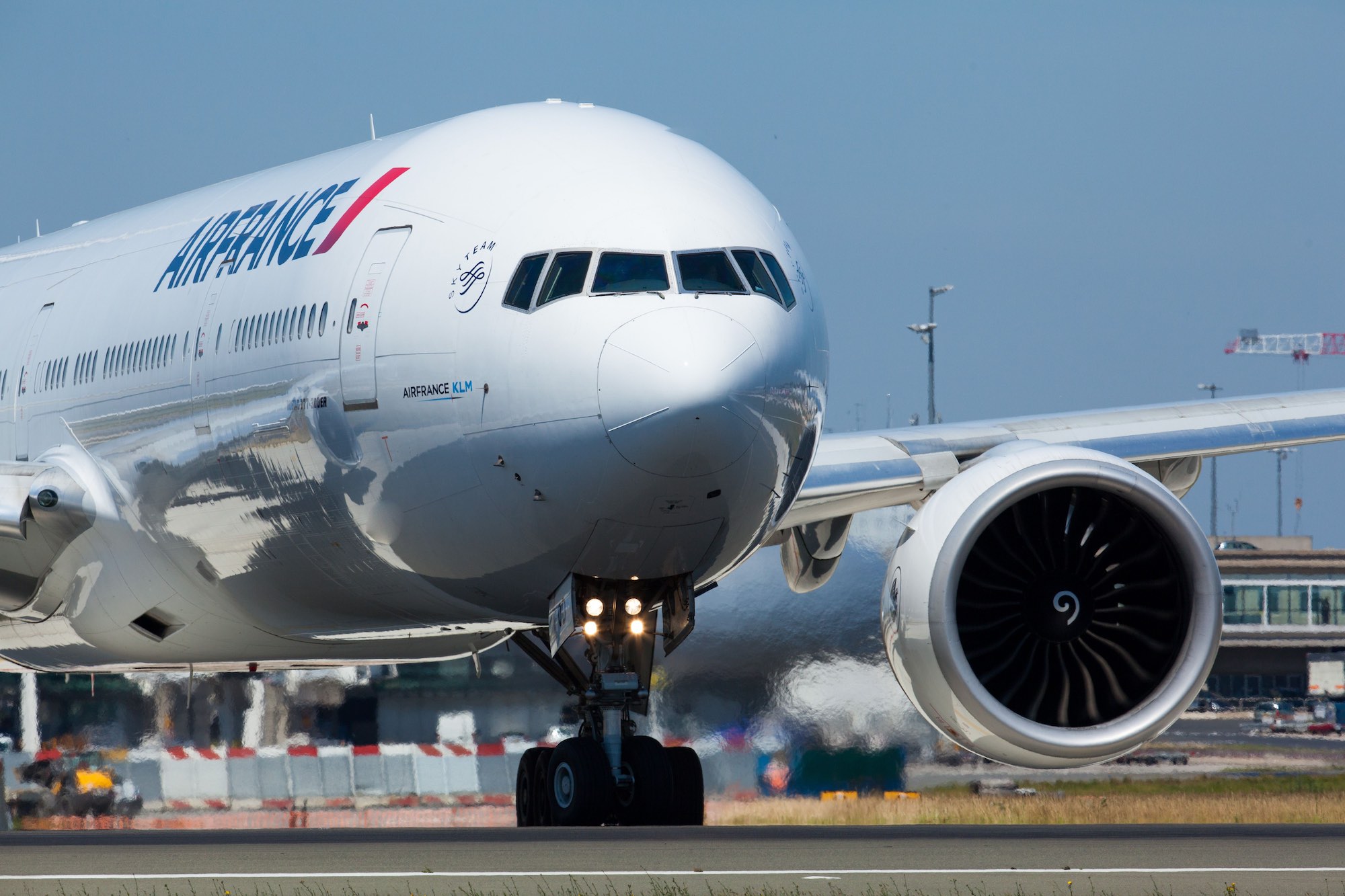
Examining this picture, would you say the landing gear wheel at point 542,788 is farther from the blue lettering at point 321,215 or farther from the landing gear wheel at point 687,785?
the blue lettering at point 321,215

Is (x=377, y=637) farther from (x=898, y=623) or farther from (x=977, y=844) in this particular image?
(x=977, y=844)

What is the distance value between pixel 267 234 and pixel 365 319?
8.01ft

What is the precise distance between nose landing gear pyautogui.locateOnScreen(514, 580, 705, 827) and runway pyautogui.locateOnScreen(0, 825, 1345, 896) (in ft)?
1.80

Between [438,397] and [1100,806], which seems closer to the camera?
[438,397]

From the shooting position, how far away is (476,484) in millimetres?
11727

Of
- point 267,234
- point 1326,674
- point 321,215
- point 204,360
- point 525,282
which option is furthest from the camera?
point 1326,674

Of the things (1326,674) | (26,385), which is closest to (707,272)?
(26,385)

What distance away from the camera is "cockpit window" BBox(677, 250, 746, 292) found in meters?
11.3

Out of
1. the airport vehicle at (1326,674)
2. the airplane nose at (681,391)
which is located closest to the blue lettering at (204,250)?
the airplane nose at (681,391)

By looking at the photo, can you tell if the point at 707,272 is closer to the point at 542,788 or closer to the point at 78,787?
the point at 542,788

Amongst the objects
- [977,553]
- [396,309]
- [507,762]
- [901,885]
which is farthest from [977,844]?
[507,762]

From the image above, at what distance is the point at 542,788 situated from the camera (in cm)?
1291

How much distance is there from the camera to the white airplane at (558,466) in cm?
1127

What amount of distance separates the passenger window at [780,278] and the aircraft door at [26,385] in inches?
313
